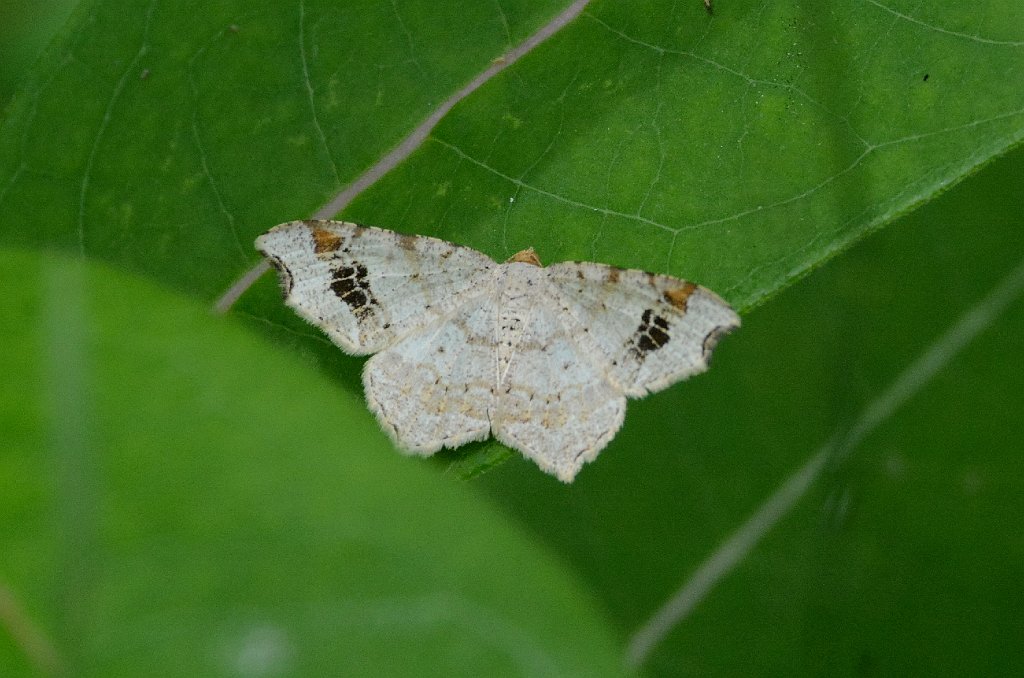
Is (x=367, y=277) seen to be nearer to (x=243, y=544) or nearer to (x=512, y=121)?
(x=512, y=121)

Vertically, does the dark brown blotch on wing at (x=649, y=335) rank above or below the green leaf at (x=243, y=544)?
below

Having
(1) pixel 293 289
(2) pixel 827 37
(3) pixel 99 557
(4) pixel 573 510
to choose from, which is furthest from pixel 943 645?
(3) pixel 99 557

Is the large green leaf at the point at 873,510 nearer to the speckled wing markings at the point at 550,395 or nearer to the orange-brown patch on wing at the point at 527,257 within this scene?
the speckled wing markings at the point at 550,395

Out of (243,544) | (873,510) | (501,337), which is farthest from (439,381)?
(243,544)

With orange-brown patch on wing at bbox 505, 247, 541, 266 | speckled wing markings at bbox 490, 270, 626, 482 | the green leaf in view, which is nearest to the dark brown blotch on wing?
speckled wing markings at bbox 490, 270, 626, 482

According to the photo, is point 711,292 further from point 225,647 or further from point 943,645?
point 943,645

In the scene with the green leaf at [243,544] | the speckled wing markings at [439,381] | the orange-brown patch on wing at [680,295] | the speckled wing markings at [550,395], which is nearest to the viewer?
the green leaf at [243,544]

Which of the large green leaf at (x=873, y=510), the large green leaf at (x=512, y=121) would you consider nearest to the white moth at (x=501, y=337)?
the large green leaf at (x=512, y=121)
